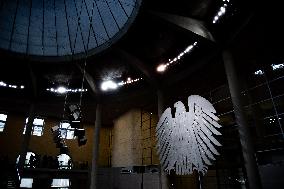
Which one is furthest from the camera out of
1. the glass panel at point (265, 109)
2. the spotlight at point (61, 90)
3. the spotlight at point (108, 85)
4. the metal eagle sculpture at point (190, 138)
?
the spotlight at point (61, 90)

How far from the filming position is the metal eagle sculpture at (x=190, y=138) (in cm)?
1333

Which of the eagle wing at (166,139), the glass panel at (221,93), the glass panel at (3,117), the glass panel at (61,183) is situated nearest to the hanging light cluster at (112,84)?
the eagle wing at (166,139)

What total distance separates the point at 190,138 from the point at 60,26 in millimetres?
14166

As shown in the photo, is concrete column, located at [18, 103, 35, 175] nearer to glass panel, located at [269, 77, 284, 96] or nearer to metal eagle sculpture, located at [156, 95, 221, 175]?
metal eagle sculpture, located at [156, 95, 221, 175]

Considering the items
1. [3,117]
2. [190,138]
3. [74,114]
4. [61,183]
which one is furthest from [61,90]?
[190,138]

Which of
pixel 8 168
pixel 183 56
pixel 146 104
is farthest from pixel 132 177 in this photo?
pixel 183 56

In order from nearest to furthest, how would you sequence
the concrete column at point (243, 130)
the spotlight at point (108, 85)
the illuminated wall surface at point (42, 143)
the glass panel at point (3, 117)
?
the concrete column at point (243, 130) → the spotlight at point (108, 85) → the illuminated wall surface at point (42, 143) → the glass panel at point (3, 117)

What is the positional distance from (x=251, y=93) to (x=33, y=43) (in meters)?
18.9

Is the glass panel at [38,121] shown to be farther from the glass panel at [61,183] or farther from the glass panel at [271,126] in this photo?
the glass panel at [271,126]

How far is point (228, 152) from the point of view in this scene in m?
19.0

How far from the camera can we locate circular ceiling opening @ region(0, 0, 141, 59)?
735 inches

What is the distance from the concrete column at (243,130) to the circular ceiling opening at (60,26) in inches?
305

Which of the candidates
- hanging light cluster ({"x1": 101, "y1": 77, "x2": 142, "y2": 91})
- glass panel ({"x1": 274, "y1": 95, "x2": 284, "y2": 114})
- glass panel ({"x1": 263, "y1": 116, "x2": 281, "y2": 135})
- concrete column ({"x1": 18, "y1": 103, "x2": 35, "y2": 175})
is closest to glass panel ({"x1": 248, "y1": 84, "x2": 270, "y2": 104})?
glass panel ({"x1": 274, "y1": 95, "x2": 284, "y2": 114})

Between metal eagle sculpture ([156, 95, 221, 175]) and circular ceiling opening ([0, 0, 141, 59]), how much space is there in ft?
24.9
